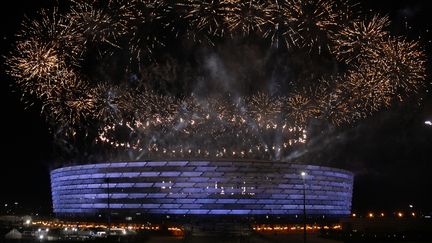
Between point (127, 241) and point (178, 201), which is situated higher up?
point (178, 201)

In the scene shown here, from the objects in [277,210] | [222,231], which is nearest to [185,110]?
[222,231]

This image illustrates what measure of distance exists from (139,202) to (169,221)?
23.9ft

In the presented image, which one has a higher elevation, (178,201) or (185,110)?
(185,110)

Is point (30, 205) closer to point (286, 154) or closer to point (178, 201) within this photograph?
point (178, 201)

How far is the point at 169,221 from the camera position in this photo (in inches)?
3435

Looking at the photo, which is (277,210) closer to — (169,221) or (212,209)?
(212,209)

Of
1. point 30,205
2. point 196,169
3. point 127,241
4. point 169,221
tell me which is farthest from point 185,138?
point 30,205

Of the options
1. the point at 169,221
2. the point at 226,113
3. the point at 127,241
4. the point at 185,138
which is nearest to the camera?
the point at 127,241

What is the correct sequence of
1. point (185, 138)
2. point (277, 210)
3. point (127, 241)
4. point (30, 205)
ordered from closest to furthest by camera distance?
1. point (127, 241)
2. point (185, 138)
3. point (277, 210)
4. point (30, 205)

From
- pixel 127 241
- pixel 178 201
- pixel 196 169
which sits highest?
pixel 196 169

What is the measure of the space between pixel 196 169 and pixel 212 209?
765 cm

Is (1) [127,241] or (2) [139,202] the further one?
(2) [139,202]

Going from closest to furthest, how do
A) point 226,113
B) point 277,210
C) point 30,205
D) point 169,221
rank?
point 226,113
point 169,221
point 277,210
point 30,205

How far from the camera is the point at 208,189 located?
89.4 m
